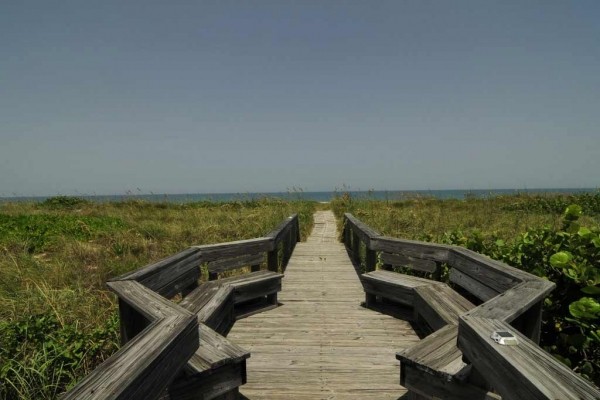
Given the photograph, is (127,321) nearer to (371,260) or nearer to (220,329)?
(220,329)

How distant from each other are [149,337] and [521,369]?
70.3 inches

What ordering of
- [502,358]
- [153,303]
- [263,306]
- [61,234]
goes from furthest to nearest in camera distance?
[61,234] → [263,306] → [153,303] → [502,358]

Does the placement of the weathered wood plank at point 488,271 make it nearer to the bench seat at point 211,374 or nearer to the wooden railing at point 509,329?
the wooden railing at point 509,329

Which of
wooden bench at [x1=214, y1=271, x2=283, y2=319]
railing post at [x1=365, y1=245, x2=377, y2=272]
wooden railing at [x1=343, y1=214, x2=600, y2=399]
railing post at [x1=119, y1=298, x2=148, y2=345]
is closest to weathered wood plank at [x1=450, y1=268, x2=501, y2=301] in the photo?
wooden railing at [x1=343, y1=214, x2=600, y2=399]

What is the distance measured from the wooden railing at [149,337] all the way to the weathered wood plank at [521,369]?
1.61 meters

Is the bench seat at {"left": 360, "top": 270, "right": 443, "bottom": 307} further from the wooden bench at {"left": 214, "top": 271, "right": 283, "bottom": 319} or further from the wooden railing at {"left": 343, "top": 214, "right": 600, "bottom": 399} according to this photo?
the wooden bench at {"left": 214, "top": 271, "right": 283, "bottom": 319}

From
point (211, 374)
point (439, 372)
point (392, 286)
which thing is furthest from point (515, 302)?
point (392, 286)

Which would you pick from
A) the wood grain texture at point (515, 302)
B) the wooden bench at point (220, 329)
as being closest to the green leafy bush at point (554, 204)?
the wooden bench at point (220, 329)

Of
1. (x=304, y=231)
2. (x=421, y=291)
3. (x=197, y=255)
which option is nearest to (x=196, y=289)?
(x=197, y=255)

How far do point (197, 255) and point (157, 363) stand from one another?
2932mm

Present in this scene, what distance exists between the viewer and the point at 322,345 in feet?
13.8

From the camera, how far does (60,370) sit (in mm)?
3398

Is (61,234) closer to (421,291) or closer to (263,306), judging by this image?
(263,306)

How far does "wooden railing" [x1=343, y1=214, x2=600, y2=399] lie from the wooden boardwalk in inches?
33.9
